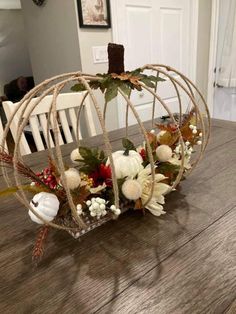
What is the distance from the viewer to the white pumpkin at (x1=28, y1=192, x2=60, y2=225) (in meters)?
0.52

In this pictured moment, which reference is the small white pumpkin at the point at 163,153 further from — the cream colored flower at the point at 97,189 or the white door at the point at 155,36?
the white door at the point at 155,36

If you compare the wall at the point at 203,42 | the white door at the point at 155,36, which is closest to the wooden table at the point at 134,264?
the white door at the point at 155,36

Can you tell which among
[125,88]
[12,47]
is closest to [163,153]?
[125,88]

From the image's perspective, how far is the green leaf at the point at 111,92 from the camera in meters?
0.52

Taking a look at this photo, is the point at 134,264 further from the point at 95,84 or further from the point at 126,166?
the point at 95,84

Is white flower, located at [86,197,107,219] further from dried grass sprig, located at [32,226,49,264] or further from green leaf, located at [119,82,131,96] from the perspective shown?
green leaf, located at [119,82,131,96]

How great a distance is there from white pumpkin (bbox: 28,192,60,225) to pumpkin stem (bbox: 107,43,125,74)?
11.9 inches

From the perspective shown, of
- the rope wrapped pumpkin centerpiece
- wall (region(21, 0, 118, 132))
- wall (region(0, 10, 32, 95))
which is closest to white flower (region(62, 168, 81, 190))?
the rope wrapped pumpkin centerpiece

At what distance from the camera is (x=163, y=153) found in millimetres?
657

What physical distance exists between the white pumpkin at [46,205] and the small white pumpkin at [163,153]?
0.28 m

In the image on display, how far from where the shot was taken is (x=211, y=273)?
0.48 metres

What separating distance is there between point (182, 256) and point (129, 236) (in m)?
0.13

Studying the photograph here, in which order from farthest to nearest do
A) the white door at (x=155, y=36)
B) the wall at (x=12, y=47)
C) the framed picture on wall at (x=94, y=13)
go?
the wall at (x=12, y=47), the white door at (x=155, y=36), the framed picture on wall at (x=94, y=13)

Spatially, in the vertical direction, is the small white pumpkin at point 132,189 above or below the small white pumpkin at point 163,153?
below
